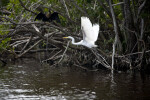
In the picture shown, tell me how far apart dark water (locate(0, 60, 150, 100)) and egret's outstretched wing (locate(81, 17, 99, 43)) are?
1.51 meters

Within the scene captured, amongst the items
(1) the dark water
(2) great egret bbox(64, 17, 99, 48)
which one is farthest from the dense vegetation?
(2) great egret bbox(64, 17, 99, 48)

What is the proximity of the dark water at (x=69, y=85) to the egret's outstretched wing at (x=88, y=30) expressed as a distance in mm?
1507

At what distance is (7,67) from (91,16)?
171 inches

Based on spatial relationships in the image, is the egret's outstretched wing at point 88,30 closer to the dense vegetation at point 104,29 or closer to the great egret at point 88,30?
the great egret at point 88,30

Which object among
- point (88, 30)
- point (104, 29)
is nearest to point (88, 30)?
point (88, 30)

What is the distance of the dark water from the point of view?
7887 mm

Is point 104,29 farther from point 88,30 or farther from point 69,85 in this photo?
point 69,85

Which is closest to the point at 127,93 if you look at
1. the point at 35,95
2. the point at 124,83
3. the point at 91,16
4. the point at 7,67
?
the point at 124,83

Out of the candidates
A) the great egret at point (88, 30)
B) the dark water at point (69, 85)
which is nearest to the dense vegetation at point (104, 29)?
the dark water at point (69, 85)

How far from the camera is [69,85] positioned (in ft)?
30.5

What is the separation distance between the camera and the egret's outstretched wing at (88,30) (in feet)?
30.2

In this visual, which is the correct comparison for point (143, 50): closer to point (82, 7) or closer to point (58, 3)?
point (82, 7)

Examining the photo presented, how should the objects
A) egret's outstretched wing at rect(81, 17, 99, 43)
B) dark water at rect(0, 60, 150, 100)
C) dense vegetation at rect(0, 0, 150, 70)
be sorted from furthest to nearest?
dense vegetation at rect(0, 0, 150, 70), egret's outstretched wing at rect(81, 17, 99, 43), dark water at rect(0, 60, 150, 100)

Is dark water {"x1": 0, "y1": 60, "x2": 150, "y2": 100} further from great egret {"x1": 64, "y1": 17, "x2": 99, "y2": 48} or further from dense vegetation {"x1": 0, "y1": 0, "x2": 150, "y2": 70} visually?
great egret {"x1": 64, "y1": 17, "x2": 99, "y2": 48}
